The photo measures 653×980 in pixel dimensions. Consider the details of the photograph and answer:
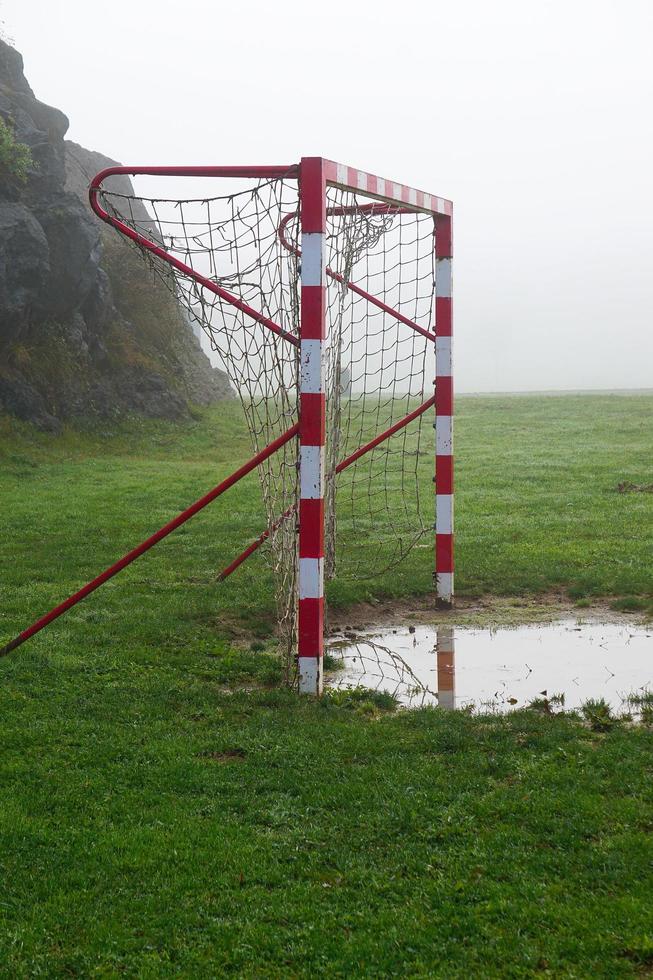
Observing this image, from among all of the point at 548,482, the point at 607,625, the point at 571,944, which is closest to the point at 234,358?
the point at 607,625

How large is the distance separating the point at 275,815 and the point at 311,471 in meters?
2.50

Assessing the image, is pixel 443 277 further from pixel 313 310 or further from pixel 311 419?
pixel 311 419

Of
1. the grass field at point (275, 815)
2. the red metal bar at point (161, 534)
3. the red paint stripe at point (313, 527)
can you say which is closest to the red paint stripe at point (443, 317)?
the grass field at point (275, 815)

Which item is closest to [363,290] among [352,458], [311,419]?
[352,458]

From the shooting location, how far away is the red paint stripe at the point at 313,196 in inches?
255

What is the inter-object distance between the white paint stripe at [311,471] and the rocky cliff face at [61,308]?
16.3m

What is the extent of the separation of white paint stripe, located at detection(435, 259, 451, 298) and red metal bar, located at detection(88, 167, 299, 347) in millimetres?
1985

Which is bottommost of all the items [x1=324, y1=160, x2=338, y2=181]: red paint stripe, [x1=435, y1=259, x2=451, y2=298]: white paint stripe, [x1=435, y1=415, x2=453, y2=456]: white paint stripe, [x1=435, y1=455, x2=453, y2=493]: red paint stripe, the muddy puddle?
the muddy puddle

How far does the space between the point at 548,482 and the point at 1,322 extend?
40.4 feet

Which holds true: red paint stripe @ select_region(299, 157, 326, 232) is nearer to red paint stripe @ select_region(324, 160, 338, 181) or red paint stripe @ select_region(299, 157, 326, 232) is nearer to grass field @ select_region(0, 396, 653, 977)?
red paint stripe @ select_region(324, 160, 338, 181)

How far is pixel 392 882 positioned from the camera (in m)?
4.06

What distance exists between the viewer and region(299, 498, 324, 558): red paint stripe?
6.58m

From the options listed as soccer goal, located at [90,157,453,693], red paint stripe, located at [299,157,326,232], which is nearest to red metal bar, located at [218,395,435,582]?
soccer goal, located at [90,157,453,693]

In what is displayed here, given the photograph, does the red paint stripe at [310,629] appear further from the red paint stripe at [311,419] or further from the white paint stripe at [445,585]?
the white paint stripe at [445,585]
